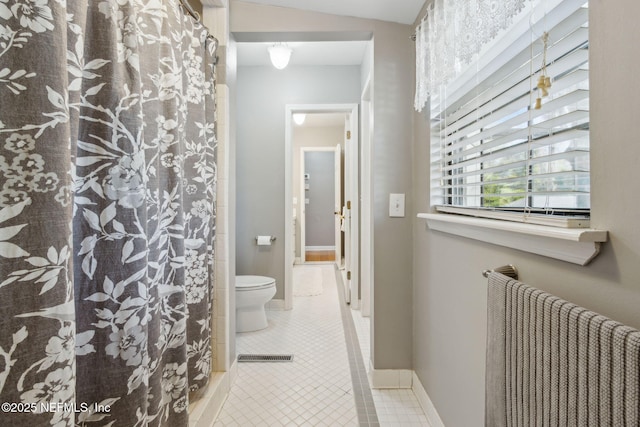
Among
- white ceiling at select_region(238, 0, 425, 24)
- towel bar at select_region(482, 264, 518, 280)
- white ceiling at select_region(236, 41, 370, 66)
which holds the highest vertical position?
white ceiling at select_region(236, 41, 370, 66)

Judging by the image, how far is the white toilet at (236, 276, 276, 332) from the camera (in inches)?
103

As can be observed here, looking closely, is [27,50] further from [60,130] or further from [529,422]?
[529,422]

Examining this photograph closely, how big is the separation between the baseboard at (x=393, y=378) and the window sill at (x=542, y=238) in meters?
1.07

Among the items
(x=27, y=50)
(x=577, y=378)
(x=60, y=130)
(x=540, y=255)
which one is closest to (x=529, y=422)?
(x=577, y=378)

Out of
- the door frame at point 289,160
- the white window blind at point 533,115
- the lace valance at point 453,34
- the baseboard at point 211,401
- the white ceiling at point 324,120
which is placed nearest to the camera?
the white window blind at point 533,115

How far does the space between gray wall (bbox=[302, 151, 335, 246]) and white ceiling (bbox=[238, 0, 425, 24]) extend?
4.87 metres

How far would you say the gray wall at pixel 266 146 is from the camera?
3.23 m

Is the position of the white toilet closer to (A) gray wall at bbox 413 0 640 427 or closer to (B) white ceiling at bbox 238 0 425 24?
(A) gray wall at bbox 413 0 640 427

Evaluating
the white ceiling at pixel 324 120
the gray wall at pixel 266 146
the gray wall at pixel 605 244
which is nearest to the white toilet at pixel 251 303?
the gray wall at pixel 266 146

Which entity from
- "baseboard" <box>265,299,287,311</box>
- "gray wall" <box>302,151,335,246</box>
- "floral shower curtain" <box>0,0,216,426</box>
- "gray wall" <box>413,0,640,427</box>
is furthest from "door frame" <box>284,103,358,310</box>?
"gray wall" <box>302,151,335,246</box>

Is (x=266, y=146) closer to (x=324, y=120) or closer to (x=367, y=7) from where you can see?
(x=367, y=7)

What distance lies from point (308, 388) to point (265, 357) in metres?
0.49

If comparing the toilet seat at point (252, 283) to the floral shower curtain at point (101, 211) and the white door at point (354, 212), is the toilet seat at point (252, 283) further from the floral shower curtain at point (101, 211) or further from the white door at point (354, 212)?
the floral shower curtain at point (101, 211)

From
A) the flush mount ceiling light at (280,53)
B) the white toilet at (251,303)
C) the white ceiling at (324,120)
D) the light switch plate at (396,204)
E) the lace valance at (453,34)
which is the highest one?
the white ceiling at (324,120)
